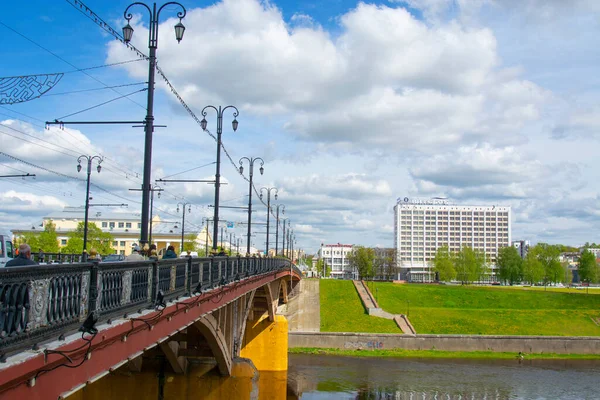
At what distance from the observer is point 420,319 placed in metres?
63.8

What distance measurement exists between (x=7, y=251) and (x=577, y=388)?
127ft

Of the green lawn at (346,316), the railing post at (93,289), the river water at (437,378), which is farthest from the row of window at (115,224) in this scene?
the railing post at (93,289)

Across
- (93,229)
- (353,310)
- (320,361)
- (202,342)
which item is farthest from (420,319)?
(202,342)

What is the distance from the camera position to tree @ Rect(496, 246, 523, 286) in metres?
126

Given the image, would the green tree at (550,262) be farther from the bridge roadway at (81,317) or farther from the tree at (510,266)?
the bridge roadway at (81,317)

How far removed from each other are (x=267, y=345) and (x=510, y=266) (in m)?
93.9

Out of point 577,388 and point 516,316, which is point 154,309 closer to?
point 577,388

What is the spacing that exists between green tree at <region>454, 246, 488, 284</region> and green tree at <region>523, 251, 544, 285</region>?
29.8 ft

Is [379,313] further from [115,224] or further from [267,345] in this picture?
[115,224]

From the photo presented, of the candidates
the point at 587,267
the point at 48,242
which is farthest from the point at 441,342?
the point at 587,267

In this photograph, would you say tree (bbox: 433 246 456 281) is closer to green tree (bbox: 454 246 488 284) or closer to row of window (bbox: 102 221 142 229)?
green tree (bbox: 454 246 488 284)

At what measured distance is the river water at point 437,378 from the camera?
40438 millimetres

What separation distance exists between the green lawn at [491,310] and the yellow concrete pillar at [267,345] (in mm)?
21023

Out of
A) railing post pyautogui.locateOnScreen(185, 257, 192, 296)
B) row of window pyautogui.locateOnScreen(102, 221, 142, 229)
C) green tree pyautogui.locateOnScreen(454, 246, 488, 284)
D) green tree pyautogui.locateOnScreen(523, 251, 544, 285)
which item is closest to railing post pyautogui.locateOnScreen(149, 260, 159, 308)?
railing post pyautogui.locateOnScreen(185, 257, 192, 296)
